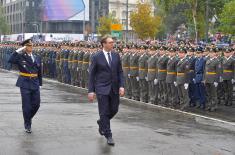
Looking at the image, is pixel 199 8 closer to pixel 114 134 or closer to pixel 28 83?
pixel 114 134

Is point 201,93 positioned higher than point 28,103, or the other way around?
point 28,103

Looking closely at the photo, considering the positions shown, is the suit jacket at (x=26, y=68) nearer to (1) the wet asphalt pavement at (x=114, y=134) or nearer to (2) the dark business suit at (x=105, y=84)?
(1) the wet asphalt pavement at (x=114, y=134)

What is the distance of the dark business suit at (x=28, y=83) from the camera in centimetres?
1186

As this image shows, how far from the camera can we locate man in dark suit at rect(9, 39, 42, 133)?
11859 mm

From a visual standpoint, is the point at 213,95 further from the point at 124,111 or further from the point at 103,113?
the point at 103,113

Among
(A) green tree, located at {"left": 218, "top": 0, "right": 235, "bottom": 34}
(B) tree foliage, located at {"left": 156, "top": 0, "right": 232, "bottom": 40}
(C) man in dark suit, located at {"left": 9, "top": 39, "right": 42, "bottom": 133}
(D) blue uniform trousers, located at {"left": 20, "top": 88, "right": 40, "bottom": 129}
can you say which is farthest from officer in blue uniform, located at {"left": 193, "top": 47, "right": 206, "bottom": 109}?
(B) tree foliage, located at {"left": 156, "top": 0, "right": 232, "bottom": 40}

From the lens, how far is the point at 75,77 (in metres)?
26.7

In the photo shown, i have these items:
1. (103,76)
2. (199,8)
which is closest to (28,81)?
(103,76)

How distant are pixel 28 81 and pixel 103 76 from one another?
5.78ft

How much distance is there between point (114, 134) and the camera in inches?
467

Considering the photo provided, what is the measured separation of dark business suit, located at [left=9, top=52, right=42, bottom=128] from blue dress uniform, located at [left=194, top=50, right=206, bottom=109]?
633 centimetres

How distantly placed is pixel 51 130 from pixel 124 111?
4.38 meters

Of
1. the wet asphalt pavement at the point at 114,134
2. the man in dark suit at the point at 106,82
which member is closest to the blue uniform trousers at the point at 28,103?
the wet asphalt pavement at the point at 114,134

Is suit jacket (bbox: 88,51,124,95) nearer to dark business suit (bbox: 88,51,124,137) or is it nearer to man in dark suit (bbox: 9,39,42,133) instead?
dark business suit (bbox: 88,51,124,137)
